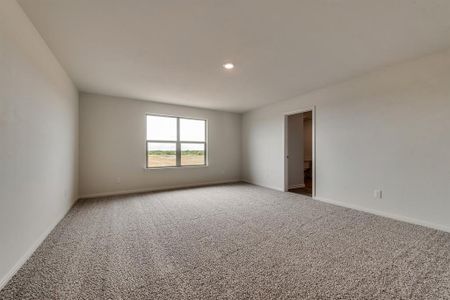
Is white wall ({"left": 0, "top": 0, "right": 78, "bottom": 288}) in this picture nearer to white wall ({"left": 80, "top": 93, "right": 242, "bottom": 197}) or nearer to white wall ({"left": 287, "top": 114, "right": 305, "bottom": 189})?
white wall ({"left": 80, "top": 93, "right": 242, "bottom": 197})

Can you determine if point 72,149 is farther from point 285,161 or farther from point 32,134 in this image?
point 285,161

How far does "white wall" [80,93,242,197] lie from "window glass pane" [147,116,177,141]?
0.19 meters

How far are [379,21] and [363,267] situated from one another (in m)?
2.39

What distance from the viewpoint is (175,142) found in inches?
213

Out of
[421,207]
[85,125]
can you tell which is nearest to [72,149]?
[85,125]

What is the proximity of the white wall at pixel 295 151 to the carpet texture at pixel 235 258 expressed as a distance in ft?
7.18

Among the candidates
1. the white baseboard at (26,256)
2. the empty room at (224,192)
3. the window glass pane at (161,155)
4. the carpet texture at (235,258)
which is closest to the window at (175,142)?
the window glass pane at (161,155)

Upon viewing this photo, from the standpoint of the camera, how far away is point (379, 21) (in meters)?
1.92

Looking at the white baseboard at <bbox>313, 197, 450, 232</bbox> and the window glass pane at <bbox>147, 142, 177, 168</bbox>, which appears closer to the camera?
the white baseboard at <bbox>313, 197, 450, 232</bbox>

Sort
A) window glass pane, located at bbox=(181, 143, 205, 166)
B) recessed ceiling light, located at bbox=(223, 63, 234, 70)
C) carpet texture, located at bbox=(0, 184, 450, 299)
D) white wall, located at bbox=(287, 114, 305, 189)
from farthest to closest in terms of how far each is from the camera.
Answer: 1. window glass pane, located at bbox=(181, 143, 205, 166)
2. white wall, located at bbox=(287, 114, 305, 189)
3. recessed ceiling light, located at bbox=(223, 63, 234, 70)
4. carpet texture, located at bbox=(0, 184, 450, 299)

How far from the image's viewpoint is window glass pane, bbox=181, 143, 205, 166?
18.1 ft

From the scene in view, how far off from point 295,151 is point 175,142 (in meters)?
3.45

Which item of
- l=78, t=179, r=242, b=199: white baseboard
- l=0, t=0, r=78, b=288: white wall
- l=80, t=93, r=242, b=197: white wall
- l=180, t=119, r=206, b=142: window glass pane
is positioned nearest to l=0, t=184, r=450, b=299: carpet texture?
l=0, t=0, r=78, b=288: white wall

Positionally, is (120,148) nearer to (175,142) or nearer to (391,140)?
(175,142)
